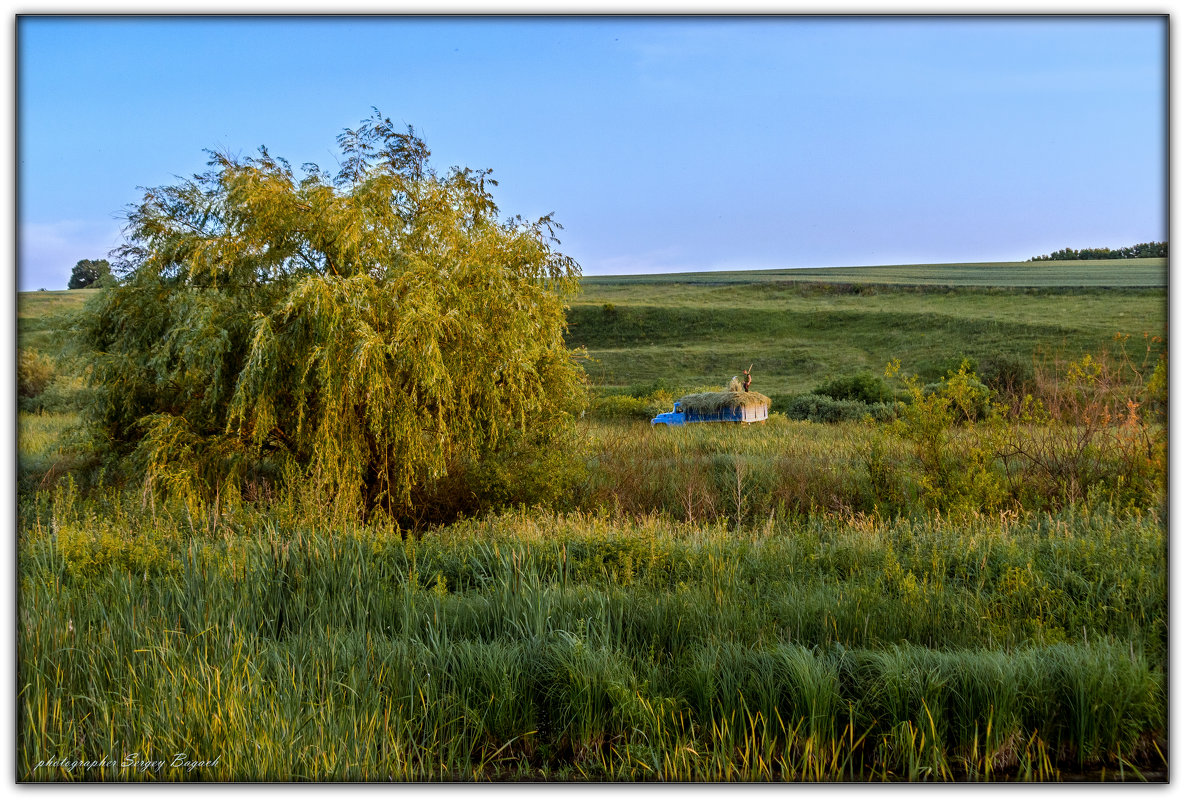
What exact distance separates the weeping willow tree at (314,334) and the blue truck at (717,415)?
1245 centimetres

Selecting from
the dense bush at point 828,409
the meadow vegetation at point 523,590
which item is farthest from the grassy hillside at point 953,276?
the meadow vegetation at point 523,590

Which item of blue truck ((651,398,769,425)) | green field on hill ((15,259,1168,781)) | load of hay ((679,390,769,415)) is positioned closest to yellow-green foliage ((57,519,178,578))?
green field on hill ((15,259,1168,781))

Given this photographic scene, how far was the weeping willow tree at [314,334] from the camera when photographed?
900 centimetres

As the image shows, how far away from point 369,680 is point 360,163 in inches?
327

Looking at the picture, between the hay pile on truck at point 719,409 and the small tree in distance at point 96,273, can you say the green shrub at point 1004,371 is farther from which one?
the small tree in distance at point 96,273

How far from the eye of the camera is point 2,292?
3938mm

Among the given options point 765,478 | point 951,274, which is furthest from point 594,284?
point 765,478

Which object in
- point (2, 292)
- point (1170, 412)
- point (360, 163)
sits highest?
point (360, 163)

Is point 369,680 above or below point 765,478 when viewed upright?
above

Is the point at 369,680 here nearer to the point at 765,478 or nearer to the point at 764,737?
the point at 764,737

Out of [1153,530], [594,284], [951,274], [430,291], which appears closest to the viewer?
[1153,530]

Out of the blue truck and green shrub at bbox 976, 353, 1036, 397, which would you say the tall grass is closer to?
the blue truck

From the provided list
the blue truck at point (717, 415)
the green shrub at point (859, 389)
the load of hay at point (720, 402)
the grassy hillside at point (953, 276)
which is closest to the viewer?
the blue truck at point (717, 415)

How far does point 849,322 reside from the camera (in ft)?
176
